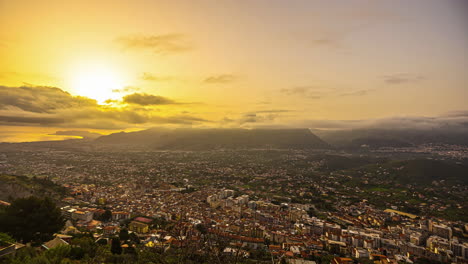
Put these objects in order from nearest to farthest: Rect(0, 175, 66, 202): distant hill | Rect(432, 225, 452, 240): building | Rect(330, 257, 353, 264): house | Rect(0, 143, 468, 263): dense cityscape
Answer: Rect(330, 257, 353, 264): house → Rect(0, 143, 468, 263): dense cityscape → Rect(432, 225, 452, 240): building → Rect(0, 175, 66, 202): distant hill

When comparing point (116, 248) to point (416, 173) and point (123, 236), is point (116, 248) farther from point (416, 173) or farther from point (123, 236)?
point (416, 173)

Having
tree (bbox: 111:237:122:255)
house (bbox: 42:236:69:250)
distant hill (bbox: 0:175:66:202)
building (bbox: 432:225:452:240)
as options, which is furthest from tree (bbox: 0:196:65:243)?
building (bbox: 432:225:452:240)

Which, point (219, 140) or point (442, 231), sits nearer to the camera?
point (442, 231)

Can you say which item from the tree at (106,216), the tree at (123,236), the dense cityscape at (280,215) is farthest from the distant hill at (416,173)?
the tree at (106,216)

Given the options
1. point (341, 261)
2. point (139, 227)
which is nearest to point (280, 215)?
point (341, 261)

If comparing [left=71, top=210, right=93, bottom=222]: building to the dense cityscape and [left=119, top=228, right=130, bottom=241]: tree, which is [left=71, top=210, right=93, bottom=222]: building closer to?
the dense cityscape

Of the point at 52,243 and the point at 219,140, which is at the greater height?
the point at 219,140
